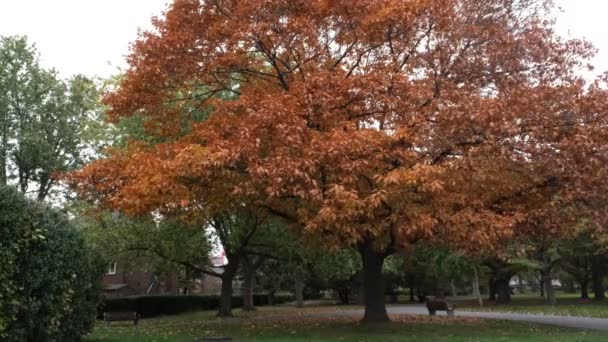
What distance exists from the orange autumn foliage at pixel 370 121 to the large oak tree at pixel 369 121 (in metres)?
0.04

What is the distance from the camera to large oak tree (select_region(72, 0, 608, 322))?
12.7 meters

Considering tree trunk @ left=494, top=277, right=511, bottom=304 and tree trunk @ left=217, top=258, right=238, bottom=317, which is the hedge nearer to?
tree trunk @ left=217, top=258, right=238, bottom=317

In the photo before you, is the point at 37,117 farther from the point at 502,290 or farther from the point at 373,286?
the point at 502,290

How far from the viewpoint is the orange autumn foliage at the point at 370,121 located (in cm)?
1268

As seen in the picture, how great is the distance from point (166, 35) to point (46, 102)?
19.9m

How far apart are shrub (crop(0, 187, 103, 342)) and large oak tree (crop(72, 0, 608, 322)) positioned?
7.40 ft

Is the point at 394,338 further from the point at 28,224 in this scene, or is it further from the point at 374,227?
the point at 28,224

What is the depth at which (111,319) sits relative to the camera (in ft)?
76.7

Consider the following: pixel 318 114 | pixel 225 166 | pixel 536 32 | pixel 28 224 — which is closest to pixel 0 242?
pixel 28 224

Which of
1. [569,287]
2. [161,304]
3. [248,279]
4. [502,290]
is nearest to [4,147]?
[161,304]

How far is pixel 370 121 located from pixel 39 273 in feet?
29.6

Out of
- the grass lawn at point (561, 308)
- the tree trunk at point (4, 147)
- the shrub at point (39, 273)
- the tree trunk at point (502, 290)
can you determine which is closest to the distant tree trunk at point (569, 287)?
the tree trunk at point (502, 290)

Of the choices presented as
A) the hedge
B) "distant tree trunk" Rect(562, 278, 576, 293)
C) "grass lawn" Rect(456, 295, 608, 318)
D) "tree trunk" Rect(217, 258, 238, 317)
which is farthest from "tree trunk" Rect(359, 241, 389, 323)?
"distant tree trunk" Rect(562, 278, 576, 293)

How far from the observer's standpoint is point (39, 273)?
10258 mm
